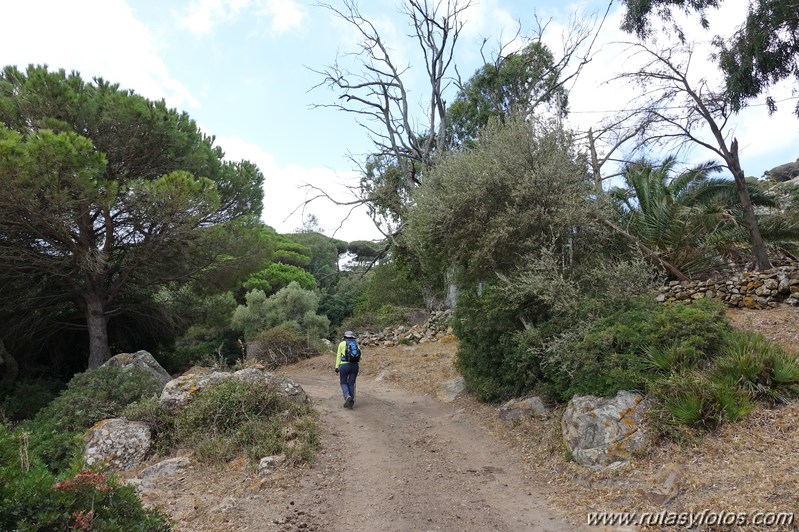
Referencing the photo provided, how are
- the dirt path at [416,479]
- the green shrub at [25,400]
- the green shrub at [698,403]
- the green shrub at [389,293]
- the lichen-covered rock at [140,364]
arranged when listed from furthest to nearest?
the green shrub at [389,293], the lichen-covered rock at [140,364], the green shrub at [25,400], the green shrub at [698,403], the dirt path at [416,479]

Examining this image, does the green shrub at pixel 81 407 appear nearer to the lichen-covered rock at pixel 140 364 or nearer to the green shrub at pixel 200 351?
the lichen-covered rock at pixel 140 364

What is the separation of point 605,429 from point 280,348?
13.3 meters

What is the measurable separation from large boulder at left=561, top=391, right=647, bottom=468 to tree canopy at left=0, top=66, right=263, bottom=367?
10.2 meters

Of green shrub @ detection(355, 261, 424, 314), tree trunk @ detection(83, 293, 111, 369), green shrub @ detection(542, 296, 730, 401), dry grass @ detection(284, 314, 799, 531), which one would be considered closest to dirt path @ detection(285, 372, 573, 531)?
dry grass @ detection(284, 314, 799, 531)

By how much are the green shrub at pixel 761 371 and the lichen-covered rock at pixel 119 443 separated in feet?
27.5

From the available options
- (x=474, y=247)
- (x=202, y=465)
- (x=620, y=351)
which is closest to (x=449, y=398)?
(x=474, y=247)

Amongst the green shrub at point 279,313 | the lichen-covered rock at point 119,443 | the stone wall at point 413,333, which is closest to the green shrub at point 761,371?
the lichen-covered rock at point 119,443

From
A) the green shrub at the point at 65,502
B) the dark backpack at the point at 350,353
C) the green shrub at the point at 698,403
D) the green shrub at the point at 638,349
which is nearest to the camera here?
the green shrub at the point at 65,502

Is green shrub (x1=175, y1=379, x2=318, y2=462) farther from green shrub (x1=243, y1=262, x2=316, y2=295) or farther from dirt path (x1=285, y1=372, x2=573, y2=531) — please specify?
green shrub (x1=243, y1=262, x2=316, y2=295)

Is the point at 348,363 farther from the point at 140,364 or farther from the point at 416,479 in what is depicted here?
the point at 140,364

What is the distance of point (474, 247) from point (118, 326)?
1327 cm

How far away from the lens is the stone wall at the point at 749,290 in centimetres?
998

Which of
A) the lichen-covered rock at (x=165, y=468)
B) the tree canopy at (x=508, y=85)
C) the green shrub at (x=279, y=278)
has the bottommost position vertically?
the lichen-covered rock at (x=165, y=468)

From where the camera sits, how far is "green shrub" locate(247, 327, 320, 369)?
17.1 m
